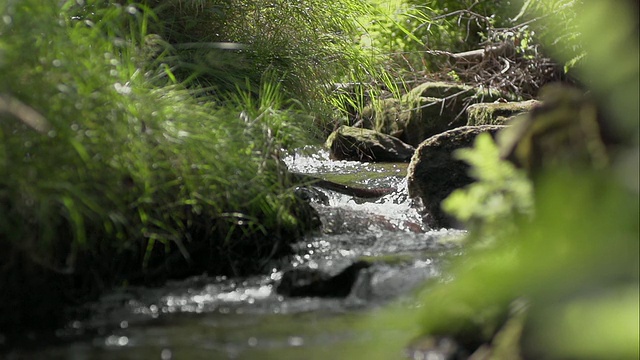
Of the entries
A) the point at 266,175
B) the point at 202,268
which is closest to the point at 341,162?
the point at 266,175

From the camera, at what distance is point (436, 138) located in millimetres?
6703

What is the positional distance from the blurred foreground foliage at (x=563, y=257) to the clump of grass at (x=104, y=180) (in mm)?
1579

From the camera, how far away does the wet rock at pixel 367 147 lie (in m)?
10.2

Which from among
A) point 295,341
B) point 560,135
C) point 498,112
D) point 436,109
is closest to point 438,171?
point 498,112

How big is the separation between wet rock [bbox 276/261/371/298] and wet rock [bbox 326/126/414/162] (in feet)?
18.6

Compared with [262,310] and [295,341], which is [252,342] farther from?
[262,310]

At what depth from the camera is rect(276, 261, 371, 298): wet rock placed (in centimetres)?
431

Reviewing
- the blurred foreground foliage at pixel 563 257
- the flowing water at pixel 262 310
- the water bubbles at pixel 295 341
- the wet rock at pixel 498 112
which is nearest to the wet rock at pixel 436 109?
the wet rock at pixel 498 112

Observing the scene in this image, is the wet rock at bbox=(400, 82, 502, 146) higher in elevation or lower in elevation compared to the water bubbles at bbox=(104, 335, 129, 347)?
lower

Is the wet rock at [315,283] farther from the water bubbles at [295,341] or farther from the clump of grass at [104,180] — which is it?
the water bubbles at [295,341]

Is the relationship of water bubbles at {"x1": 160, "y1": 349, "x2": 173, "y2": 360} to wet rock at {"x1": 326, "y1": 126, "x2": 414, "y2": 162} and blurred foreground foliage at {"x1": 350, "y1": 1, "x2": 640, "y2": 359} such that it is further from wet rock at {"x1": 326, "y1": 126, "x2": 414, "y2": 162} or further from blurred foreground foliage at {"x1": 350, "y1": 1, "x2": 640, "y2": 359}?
wet rock at {"x1": 326, "y1": 126, "x2": 414, "y2": 162}

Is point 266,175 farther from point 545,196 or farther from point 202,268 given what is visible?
point 545,196

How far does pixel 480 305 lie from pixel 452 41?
36.0 feet

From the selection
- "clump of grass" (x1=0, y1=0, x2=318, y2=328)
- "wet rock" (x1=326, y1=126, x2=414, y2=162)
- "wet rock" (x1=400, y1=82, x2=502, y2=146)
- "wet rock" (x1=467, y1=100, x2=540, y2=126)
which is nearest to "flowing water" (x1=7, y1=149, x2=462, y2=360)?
"clump of grass" (x1=0, y1=0, x2=318, y2=328)
